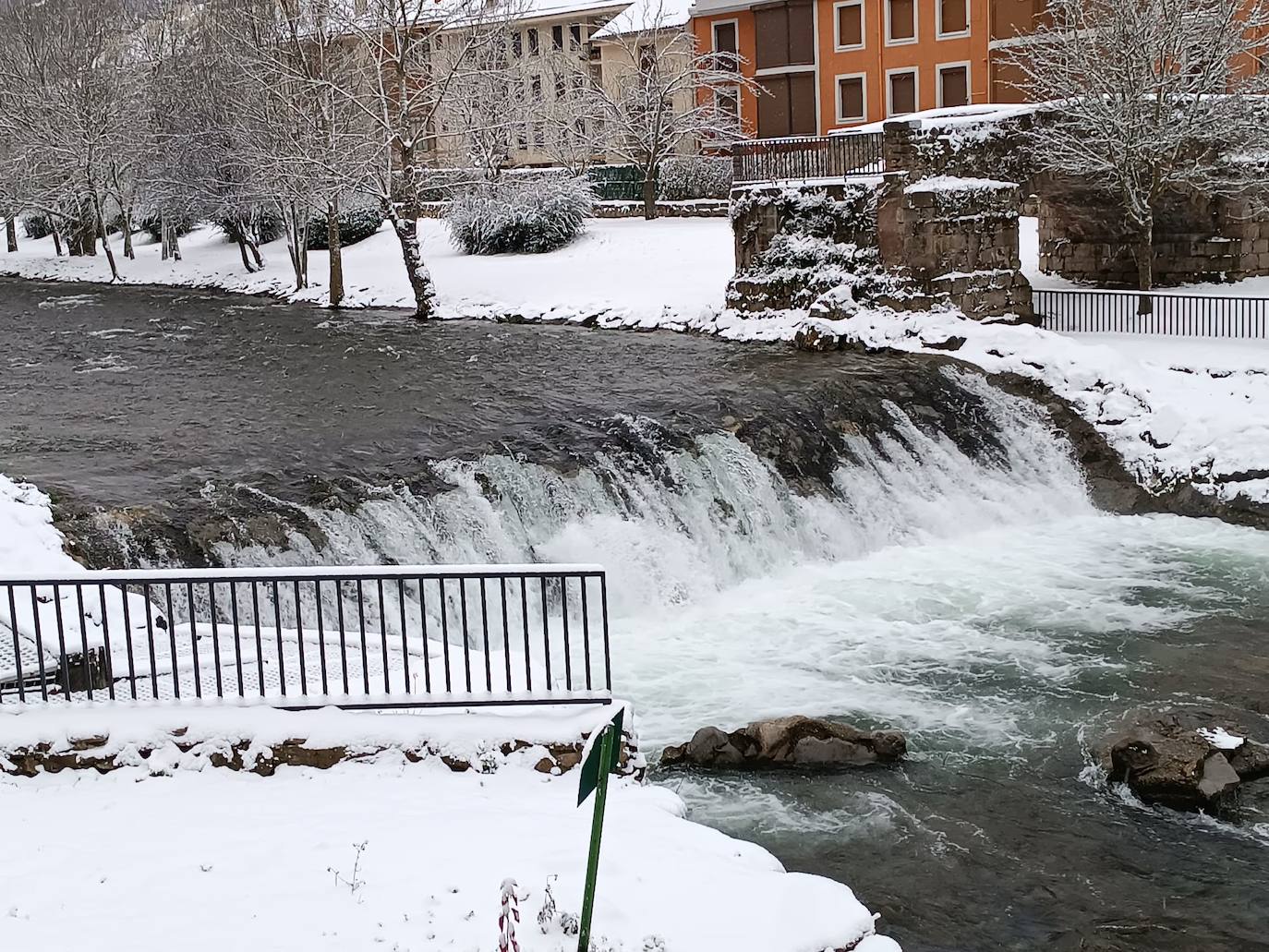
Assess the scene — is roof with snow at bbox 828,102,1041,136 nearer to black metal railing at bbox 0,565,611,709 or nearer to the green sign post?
black metal railing at bbox 0,565,611,709

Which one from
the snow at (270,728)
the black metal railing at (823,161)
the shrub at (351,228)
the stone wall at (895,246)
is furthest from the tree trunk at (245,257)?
the snow at (270,728)

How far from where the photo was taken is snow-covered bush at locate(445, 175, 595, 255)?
126ft

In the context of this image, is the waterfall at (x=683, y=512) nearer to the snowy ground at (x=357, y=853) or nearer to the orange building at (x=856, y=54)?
the snowy ground at (x=357, y=853)

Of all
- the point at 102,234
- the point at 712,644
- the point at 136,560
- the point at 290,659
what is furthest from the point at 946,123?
A: the point at 102,234

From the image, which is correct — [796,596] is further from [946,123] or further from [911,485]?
[946,123]

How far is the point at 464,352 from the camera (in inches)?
1034

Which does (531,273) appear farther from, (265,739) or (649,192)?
(265,739)

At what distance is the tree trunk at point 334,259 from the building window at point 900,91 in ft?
70.1

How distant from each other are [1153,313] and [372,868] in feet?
70.5

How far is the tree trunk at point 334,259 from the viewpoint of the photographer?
3491cm

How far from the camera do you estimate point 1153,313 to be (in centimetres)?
2517

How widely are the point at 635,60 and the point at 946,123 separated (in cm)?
2079

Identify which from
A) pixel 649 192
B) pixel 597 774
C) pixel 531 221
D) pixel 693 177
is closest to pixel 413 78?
pixel 531 221

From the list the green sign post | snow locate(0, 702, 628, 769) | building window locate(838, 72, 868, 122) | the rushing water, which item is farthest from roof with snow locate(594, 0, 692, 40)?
the green sign post
